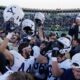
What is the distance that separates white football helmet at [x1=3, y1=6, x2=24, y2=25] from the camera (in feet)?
23.4

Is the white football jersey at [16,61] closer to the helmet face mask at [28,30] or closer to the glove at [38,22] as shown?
the helmet face mask at [28,30]

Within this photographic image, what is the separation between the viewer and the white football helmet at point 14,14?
7137mm

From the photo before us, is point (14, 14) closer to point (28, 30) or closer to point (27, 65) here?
point (28, 30)

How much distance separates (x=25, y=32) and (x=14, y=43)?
0.73 metres

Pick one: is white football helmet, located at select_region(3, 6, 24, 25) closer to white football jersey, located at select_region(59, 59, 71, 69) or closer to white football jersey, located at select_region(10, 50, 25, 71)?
white football jersey, located at select_region(10, 50, 25, 71)

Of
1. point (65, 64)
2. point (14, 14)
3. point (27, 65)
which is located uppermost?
point (14, 14)

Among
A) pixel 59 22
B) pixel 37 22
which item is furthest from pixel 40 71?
pixel 59 22

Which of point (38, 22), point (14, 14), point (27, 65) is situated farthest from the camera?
point (38, 22)

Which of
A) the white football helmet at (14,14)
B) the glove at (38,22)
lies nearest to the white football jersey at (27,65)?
the white football helmet at (14,14)

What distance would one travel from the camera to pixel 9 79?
366cm

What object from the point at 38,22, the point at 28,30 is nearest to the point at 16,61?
the point at 28,30

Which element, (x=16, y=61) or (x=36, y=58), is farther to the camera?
(x=36, y=58)

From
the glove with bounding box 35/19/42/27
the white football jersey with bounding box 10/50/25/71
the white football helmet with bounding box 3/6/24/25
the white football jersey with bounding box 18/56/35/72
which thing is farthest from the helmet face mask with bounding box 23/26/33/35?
the white football jersey with bounding box 10/50/25/71

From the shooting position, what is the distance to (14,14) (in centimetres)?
724
